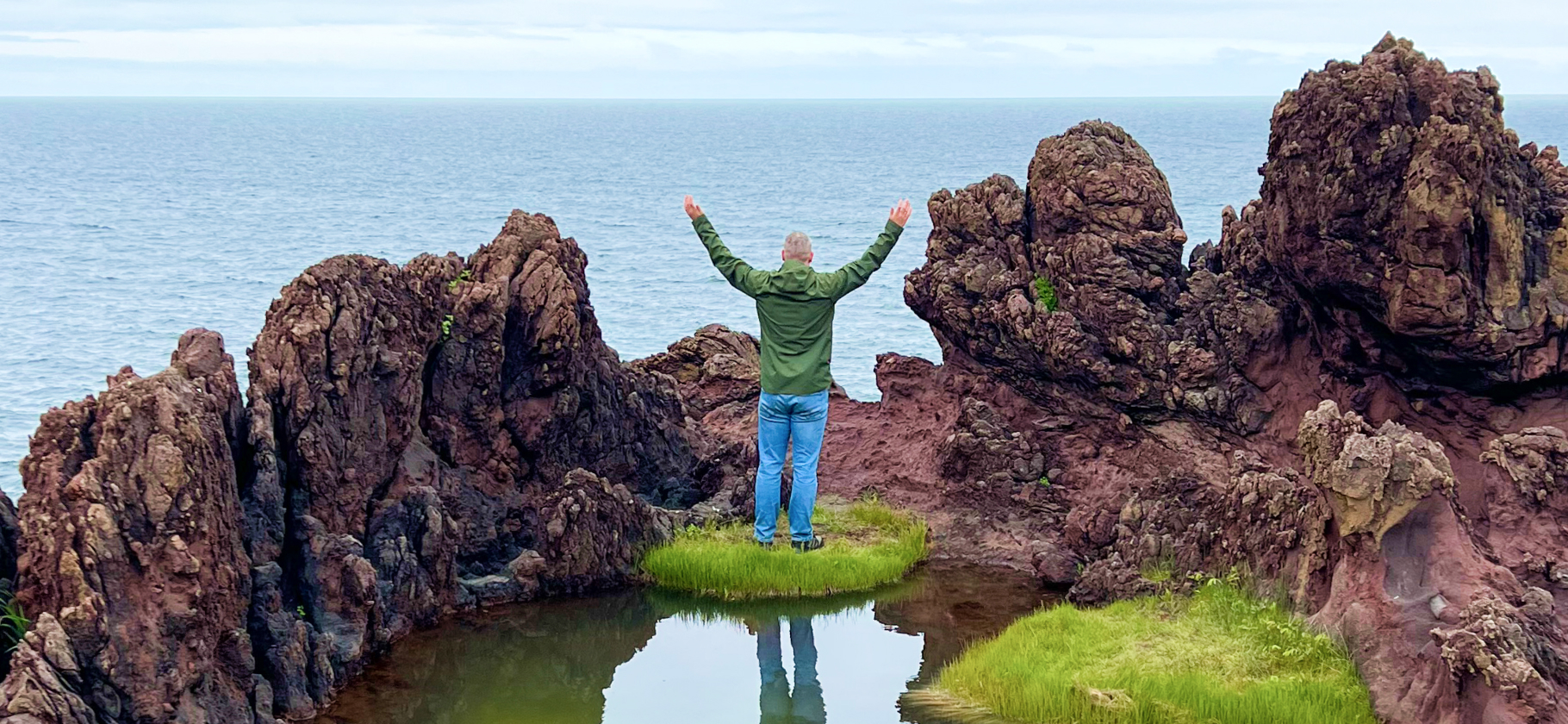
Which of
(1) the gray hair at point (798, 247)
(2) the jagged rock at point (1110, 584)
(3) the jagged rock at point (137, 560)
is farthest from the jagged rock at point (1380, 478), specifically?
(3) the jagged rock at point (137, 560)

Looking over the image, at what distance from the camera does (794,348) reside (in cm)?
1557

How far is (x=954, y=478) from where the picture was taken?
1792 centimetres

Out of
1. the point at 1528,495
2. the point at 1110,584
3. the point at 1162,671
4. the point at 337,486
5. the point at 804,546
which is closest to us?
the point at 1162,671

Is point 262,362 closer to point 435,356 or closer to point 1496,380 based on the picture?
point 435,356

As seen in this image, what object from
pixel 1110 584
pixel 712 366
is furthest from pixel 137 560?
pixel 712 366

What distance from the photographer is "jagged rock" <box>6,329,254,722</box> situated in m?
10.9

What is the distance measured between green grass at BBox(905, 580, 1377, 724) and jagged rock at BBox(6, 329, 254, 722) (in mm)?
5109

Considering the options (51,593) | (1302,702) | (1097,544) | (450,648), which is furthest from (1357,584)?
(51,593)

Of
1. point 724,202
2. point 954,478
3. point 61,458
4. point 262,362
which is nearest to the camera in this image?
point 61,458

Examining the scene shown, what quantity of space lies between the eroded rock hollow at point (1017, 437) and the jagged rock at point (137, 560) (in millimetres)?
27

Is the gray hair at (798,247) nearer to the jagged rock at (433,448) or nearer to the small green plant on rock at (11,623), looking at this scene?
the jagged rock at (433,448)

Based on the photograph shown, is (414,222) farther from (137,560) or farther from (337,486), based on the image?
(137,560)

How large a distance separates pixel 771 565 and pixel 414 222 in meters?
72.5

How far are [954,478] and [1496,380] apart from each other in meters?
5.38
